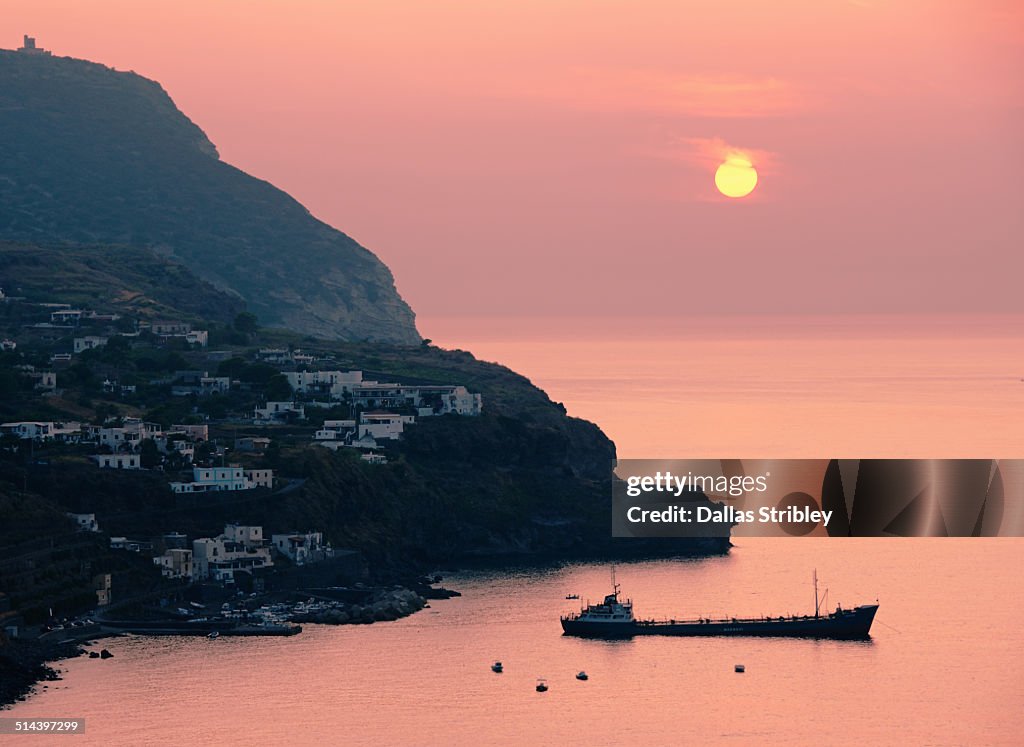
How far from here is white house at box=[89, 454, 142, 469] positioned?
16612cm

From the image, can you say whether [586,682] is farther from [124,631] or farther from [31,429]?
[31,429]

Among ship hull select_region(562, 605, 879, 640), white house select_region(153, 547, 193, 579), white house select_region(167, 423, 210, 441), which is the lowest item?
ship hull select_region(562, 605, 879, 640)

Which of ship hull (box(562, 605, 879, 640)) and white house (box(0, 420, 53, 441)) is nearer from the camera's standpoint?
ship hull (box(562, 605, 879, 640))

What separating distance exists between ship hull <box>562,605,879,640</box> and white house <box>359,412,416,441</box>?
194 feet

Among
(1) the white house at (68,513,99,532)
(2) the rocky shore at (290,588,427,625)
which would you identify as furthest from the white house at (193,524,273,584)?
(2) the rocky shore at (290,588,427,625)

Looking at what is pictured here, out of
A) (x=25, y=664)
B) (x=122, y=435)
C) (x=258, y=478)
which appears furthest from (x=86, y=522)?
(x=25, y=664)

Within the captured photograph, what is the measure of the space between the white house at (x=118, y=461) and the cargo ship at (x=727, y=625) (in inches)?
1664

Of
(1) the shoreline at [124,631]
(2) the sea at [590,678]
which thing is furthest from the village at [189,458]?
(2) the sea at [590,678]

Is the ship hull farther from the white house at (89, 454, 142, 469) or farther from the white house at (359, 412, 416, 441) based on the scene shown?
the white house at (359, 412, 416, 441)

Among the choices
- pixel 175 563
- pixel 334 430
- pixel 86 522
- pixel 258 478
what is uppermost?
pixel 334 430

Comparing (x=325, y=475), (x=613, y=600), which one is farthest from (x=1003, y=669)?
(x=325, y=475)

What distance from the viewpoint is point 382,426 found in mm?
196500

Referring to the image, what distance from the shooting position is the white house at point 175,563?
150 m

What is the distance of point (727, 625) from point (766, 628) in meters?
2.46
